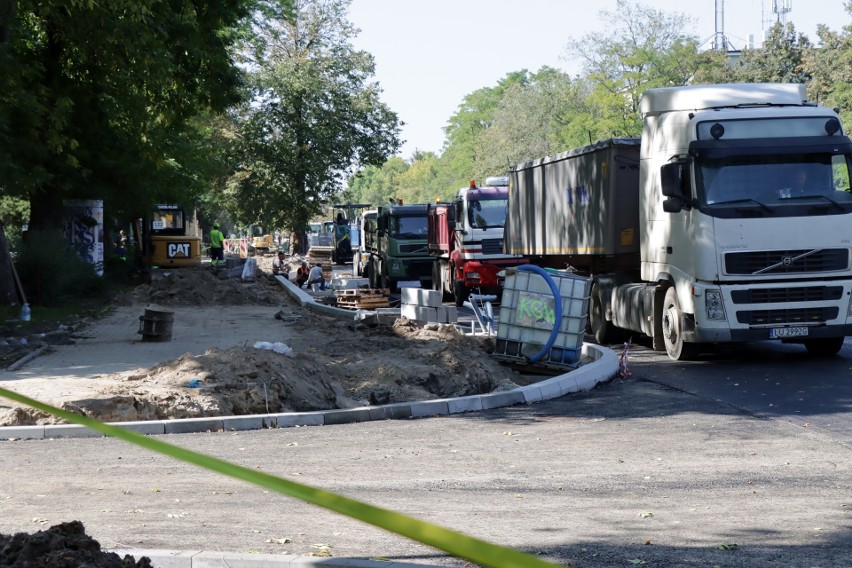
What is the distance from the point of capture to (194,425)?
11172mm

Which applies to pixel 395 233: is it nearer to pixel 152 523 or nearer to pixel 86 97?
pixel 86 97

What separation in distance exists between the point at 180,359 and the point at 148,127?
18.7m

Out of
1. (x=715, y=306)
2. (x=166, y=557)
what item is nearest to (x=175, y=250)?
(x=715, y=306)

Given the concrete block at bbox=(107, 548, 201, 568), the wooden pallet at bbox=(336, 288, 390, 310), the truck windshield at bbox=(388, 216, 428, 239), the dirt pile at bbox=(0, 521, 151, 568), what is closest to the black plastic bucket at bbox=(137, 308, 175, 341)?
the wooden pallet at bbox=(336, 288, 390, 310)

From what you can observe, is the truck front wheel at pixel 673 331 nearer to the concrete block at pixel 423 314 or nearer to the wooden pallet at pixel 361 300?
the concrete block at pixel 423 314

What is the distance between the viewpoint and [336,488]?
788 cm

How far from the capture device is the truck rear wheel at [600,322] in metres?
19.8

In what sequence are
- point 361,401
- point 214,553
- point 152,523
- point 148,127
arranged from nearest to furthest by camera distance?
point 214,553
point 152,523
point 361,401
point 148,127

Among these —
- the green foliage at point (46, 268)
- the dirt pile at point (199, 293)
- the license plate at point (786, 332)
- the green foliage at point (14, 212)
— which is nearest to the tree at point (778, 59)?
the green foliage at point (14, 212)

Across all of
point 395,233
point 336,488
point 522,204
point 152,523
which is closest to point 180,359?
point 336,488

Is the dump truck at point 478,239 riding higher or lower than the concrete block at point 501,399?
higher

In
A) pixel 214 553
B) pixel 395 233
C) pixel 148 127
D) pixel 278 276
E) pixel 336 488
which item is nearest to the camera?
pixel 214 553

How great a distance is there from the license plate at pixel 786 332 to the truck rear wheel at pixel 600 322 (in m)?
4.57

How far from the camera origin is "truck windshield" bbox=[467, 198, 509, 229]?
30984 mm
